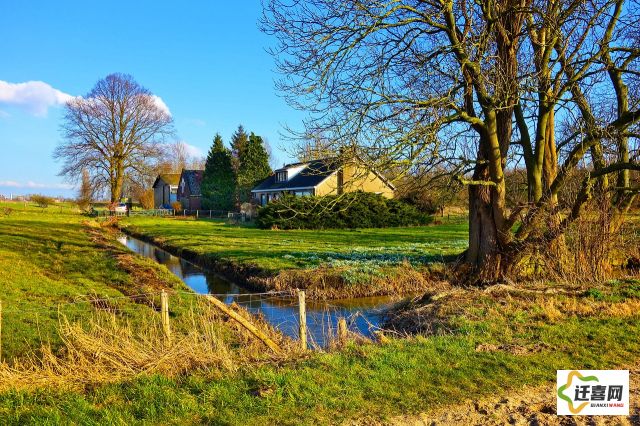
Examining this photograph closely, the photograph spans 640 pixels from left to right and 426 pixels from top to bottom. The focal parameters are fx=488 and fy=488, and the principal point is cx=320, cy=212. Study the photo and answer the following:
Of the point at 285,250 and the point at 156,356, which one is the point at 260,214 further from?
the point at 156,356

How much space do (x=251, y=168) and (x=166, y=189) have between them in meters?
29.1

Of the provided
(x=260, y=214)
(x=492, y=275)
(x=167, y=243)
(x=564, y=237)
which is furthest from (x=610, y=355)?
(x=260, y=214)

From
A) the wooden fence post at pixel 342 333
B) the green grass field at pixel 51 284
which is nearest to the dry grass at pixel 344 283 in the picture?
the green grass field at pixel 51 284

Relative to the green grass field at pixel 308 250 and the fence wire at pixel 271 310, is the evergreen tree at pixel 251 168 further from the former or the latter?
the fence wire at pixel 271 310

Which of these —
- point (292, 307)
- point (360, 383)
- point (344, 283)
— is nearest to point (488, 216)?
point (344, 283)

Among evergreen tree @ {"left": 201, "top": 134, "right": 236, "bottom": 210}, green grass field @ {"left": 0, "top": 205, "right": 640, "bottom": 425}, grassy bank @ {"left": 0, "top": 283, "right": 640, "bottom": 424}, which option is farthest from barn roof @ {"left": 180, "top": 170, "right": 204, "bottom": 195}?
grassy bank @ {"left": 0, "top": 283, "right": 640, "bottom": 424}

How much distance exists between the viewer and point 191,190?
65.6 metres

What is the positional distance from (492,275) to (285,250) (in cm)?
1025

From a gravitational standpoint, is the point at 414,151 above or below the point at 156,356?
above

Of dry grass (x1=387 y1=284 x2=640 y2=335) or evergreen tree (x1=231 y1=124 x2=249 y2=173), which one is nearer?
dry grass (x1=387 y1=284 x2=640 y2=335)

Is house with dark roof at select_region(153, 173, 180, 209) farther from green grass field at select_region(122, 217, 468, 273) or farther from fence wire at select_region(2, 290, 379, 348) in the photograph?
fence wire at select_region(2, 290, 379, 348)

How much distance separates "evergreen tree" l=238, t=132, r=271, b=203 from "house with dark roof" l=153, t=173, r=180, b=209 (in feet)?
80.4

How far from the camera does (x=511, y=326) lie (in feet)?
25.6

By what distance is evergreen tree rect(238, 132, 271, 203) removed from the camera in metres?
53.3
